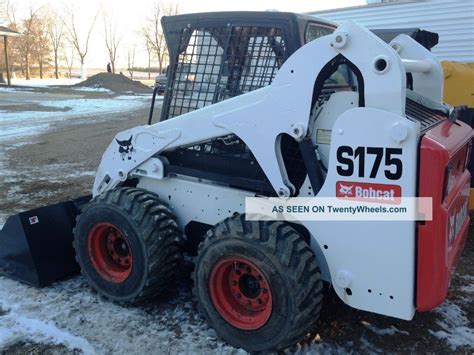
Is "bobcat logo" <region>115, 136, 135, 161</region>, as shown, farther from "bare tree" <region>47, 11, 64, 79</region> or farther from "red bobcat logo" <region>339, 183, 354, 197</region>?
"bare tree" <region>47, 11, 64, 79</region>

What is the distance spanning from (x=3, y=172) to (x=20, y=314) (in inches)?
215

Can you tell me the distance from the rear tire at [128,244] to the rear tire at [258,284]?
42 centimetres

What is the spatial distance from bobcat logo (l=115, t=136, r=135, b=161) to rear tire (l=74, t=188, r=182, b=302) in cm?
30

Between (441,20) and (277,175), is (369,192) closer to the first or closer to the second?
(277,175)

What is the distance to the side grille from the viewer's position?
307 cm

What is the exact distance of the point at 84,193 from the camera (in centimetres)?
708

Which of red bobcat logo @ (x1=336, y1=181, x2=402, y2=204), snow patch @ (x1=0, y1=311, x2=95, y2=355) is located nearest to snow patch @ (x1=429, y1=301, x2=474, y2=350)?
red bobcat logo @ (x1=336, y1=181, x2=402, y2=204)

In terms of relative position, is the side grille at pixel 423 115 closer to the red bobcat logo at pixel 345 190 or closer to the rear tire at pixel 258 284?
the red bobcat logo at pixel 345 190

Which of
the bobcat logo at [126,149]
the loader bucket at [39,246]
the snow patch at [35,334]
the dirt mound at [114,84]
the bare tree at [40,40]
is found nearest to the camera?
the snow patch at [35,334]

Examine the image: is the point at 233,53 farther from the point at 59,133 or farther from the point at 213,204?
the point at 59,133

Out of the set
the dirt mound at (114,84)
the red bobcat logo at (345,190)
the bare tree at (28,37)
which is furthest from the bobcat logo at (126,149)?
the bare tree at (28,37)

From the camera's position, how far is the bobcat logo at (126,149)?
3.89m

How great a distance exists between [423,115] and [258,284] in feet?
5.11

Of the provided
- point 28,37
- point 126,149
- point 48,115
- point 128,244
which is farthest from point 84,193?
point 28,37
